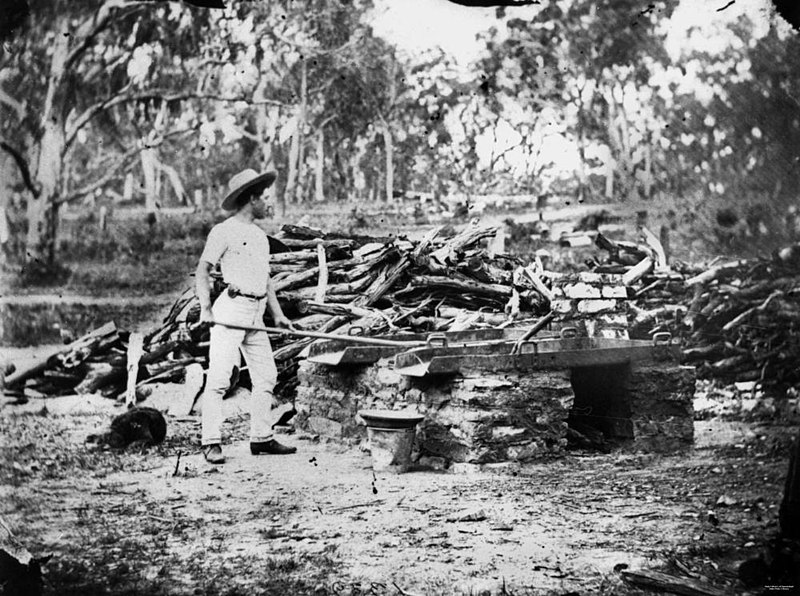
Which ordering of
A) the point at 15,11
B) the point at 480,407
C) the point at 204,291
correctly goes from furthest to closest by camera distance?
1. the point at 15,11
2. the point at 480,407
3. the point at 204,291

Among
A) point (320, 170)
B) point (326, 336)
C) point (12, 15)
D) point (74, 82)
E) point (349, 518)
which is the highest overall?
point (12, 15)

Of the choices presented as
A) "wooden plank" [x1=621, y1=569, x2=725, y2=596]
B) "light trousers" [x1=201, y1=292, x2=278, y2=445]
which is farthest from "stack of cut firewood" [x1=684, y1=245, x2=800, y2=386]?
"light trousers" [x1=201, y1=292, x2=278, y2=445]

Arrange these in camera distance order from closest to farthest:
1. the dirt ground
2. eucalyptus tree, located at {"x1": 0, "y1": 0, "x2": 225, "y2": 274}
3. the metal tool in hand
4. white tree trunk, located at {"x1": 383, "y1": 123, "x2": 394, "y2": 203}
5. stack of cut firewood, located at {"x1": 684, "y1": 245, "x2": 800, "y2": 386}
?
the dirt ground, the metal tool in hand, eucalyptus tree, located at {"x1": 0, "y1": 0, "x2": 225, "y2": 274}, white tree trunk, located at {"x1": 383, "y1": 123, "x2": 394, "y2": 203}, stack of cut firewood, located at {"x1": 684, "y1": 245, "x2": 800, "y2": 386}

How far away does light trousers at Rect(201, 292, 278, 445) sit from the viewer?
12.6ft

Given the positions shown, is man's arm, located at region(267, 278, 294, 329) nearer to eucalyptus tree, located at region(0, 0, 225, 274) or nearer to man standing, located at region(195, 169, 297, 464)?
man standing, located at region(195, 169, 297, 464)

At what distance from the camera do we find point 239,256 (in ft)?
12.7

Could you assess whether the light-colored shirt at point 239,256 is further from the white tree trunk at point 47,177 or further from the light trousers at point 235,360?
the white tree trunk at point 47,177

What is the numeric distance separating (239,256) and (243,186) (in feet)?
1.21

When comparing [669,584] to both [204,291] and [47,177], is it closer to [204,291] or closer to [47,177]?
[204,291]

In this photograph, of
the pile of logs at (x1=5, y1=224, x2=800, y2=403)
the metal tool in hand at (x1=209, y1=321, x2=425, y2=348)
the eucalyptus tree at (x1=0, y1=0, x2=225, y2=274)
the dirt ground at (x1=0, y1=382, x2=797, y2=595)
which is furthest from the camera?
the eucalyptus tree at (x1=0, y1=0, x2=225, y2=274)

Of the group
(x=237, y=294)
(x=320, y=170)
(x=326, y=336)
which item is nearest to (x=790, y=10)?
(x=320, y=170)

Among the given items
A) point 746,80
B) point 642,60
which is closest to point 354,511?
point 642,60

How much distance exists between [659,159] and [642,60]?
1.87 ft

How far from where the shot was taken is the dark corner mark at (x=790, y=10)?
426 centimetres
